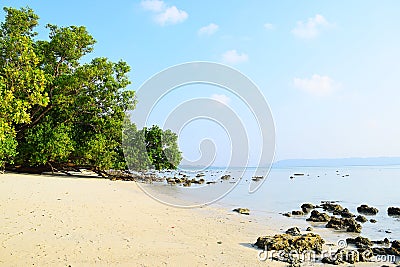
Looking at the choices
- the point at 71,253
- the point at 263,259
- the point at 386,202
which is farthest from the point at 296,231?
the point at 386,202

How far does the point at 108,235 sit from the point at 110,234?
13 cm

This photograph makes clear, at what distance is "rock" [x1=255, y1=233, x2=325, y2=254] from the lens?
9164 millimetres

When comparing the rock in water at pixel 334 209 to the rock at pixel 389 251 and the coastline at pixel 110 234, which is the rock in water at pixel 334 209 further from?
the rock at pixel 389 251

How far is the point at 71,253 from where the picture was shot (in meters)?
7.44

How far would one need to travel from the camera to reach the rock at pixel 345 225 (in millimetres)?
13828

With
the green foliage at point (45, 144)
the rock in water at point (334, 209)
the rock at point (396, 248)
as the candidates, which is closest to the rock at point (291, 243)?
the rock at point (396, 248)

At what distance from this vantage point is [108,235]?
918cm

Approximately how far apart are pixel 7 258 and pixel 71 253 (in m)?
1.24

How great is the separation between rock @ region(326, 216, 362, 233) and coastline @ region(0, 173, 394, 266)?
0.81m

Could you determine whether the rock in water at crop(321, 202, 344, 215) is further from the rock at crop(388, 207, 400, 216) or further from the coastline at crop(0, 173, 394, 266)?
the coastline at crop(0, 173, 394, 266)

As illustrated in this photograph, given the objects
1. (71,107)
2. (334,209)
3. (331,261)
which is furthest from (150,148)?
(331,261)

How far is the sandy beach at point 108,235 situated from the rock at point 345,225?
3218 mm

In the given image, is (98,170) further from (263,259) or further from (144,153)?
(263,259)

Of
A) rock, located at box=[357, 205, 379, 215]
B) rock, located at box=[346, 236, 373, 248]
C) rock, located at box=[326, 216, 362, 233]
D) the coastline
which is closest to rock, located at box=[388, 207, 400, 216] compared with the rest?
rock, located at box=[357, 205, 379, 215]
